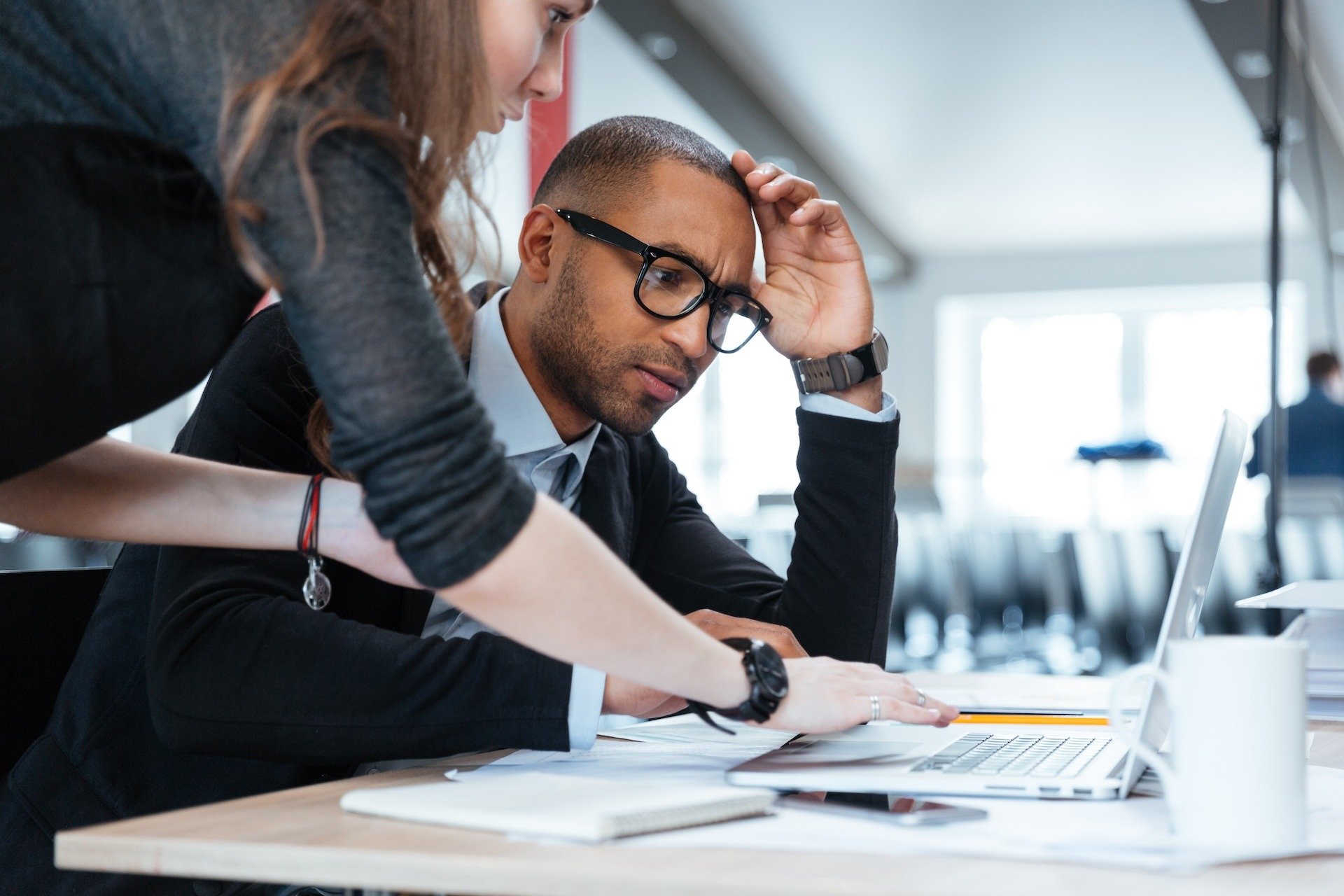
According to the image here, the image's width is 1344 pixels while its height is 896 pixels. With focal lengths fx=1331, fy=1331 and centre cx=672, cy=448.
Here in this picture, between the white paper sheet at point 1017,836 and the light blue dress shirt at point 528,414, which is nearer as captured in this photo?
the white paper sheet at point 1017,836

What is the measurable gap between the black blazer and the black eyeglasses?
0.23 metres

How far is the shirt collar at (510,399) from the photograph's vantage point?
1.56 metres

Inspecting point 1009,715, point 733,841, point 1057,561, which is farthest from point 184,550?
point 1057,561

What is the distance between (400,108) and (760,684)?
47cm

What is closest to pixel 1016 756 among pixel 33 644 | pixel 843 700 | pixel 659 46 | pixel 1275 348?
pixel 843 700

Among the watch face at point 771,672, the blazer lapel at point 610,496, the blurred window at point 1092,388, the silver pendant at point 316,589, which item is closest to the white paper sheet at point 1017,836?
the watch face at point 771,672

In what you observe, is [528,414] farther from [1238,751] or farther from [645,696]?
[1238,751]

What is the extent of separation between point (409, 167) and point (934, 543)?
4.46m

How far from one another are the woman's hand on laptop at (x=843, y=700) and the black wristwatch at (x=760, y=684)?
0.04 ft

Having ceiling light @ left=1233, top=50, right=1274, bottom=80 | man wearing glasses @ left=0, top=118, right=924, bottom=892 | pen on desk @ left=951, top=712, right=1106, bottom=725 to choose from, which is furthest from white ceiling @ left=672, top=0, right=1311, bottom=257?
pen on desk @ left=951, top=712, right=1106, bottom=725

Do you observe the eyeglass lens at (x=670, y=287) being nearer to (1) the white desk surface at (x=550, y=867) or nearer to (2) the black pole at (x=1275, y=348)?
(1) the white desk surface at (x=550, y=867)

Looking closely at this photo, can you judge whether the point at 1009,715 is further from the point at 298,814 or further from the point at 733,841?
the point at 298,814

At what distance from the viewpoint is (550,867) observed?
714 mm

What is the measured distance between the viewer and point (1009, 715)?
138cm
